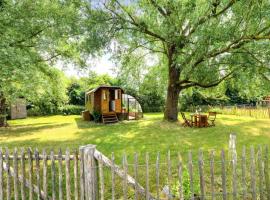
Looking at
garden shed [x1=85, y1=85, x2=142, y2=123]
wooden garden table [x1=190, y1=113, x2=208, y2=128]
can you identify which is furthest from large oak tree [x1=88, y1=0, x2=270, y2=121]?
garden shed [x1=85, y1=85, x2=142, y2=123]

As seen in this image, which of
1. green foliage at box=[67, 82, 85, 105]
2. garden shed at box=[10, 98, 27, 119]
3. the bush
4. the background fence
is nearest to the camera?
the background fence

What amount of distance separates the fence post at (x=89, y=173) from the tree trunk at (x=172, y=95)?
16.3m

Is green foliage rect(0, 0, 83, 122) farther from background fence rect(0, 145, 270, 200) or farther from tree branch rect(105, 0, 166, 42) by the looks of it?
background fence rect(0, 145, 270, 200)

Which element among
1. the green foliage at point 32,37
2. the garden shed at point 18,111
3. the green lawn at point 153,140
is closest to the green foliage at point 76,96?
the garden shed at point 18,111

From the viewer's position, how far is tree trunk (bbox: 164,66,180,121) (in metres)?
21.1

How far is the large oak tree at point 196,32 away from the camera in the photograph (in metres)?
14.5

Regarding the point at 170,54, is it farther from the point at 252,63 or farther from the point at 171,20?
the point at 252,63

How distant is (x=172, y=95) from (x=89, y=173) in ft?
54.4

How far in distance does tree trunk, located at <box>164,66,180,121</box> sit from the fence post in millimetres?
16306

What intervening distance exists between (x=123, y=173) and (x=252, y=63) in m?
13.4

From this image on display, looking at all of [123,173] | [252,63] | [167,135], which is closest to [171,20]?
[252,63]

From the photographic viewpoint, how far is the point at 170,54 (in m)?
20.4

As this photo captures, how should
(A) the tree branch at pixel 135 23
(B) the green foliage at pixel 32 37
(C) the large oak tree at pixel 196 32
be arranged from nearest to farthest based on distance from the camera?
(B) the green foliage at pixel 32 37 < (C) the large oak tree at pixel 196 32 < (A) the tree branch at pixel 135 23

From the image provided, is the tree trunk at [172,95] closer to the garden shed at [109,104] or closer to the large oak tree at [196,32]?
the large oak tree at [196,32]
